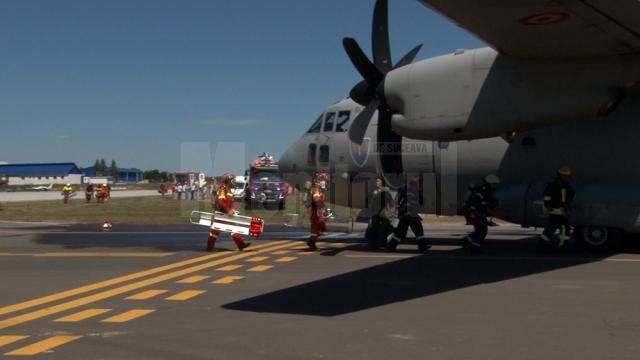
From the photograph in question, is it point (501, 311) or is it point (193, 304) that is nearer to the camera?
point (501, 311)

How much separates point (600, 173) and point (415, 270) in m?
4.93

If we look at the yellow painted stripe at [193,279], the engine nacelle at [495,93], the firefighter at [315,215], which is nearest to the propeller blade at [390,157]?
the firefighter at [315,215]

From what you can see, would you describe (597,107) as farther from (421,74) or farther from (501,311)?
(501,311)

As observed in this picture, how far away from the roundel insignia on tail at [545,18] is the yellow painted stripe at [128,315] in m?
6.46

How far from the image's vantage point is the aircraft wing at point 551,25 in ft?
28.0

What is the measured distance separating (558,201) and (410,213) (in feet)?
11.5

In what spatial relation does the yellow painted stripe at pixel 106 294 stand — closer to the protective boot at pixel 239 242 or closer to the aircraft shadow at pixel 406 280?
the protective boot at pixel 239 242

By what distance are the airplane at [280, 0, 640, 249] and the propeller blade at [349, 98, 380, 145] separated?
34 millimetres

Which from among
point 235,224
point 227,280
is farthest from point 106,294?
point 235,224

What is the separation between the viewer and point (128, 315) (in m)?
8.64

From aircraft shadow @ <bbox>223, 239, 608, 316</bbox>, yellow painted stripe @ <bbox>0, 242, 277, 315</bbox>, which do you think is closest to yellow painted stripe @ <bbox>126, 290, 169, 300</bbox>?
yellow painted stripe @ <bbox>0, 242, 277, 315</bbox>

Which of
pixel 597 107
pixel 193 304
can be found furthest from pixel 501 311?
pixel 597 107

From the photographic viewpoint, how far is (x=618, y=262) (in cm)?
1301

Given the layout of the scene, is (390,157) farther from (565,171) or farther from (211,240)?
(211,240)
